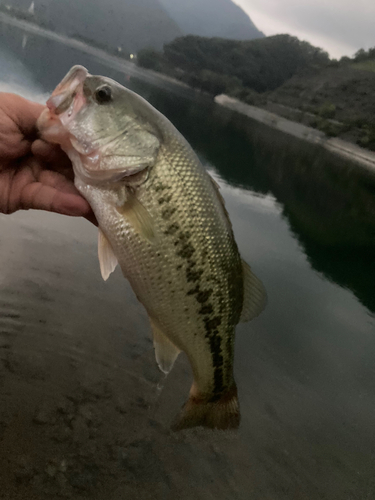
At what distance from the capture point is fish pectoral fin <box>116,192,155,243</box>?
2172 mm

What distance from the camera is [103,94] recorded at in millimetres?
2207

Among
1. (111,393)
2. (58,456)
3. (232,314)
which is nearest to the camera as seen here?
(232,314)

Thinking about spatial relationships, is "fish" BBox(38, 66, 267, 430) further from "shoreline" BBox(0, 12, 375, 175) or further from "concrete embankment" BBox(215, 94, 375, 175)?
"concrete embankment" BBox(215, 94, 375, 175)

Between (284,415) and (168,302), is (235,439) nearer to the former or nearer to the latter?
(284,415)

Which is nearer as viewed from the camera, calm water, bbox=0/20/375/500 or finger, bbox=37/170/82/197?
finger, bbox=37/170/82/197

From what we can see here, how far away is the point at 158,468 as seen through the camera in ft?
13.3

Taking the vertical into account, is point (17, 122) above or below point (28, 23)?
below

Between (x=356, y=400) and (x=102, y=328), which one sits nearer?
(x=102, y=328)

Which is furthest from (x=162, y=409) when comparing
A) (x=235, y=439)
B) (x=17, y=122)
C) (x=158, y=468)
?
(x=17, y=122)

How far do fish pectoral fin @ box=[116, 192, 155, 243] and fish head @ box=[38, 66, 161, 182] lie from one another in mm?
184

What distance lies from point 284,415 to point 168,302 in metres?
4.42

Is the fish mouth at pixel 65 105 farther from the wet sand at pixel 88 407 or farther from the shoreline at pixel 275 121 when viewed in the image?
the shoreline at pixel 275 121

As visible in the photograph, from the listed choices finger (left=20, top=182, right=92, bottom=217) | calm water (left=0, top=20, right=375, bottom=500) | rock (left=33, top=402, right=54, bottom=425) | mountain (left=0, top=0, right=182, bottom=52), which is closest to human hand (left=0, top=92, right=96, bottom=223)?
finger (left=20, top=182, right=92, bottom=217)

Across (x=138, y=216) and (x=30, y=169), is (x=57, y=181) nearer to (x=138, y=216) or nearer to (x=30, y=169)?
(x=30, y=169)
